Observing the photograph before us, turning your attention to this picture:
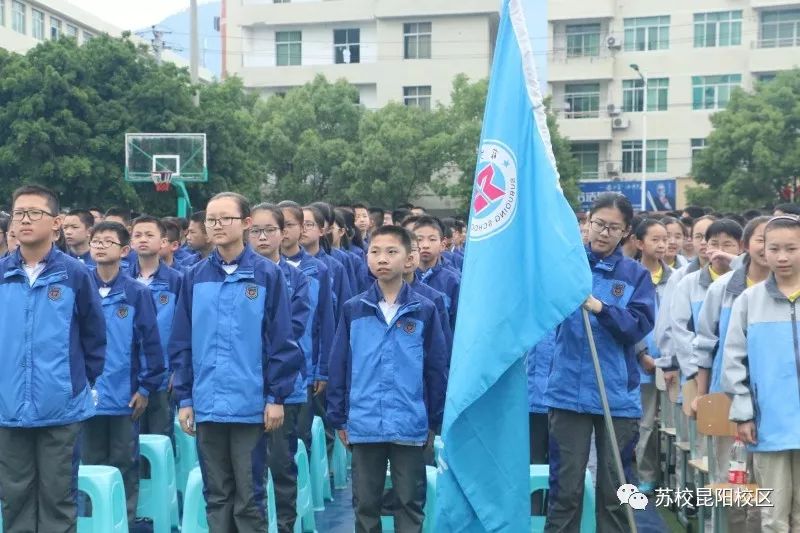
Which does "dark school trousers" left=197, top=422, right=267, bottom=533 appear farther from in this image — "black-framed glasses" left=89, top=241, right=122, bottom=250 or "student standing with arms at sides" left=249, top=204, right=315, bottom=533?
"black-framed glasses" left=89, top=241, right=122, bottom=250

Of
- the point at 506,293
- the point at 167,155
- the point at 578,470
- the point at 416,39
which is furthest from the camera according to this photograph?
the point at 416,39

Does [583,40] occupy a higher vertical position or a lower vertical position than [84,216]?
higher

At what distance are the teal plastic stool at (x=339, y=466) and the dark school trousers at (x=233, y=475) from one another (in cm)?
269

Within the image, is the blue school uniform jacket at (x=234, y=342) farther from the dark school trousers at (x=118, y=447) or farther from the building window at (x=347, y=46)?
the building window at (x=347, y=46)

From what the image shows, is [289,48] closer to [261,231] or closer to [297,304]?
[261,231]

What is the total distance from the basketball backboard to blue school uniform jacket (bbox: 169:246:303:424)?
55.9 ft

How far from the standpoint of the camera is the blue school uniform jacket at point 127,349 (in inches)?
263

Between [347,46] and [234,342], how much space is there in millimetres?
37467

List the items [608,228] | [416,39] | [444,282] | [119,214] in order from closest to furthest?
1. [608,228]
2. [444,282]
3. [119,214]
4. [416,39]

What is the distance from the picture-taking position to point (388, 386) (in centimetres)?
548

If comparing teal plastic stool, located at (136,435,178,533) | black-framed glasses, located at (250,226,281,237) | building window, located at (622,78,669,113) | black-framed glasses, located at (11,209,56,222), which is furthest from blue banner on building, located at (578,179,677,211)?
black-framed glasses, located at (11,209,56,222)

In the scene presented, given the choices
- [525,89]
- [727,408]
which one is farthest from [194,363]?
[727,408]

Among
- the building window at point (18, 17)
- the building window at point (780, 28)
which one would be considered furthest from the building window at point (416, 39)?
the building window at point (18, 17)

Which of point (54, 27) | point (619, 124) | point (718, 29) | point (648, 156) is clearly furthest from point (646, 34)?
point (54, 27)
